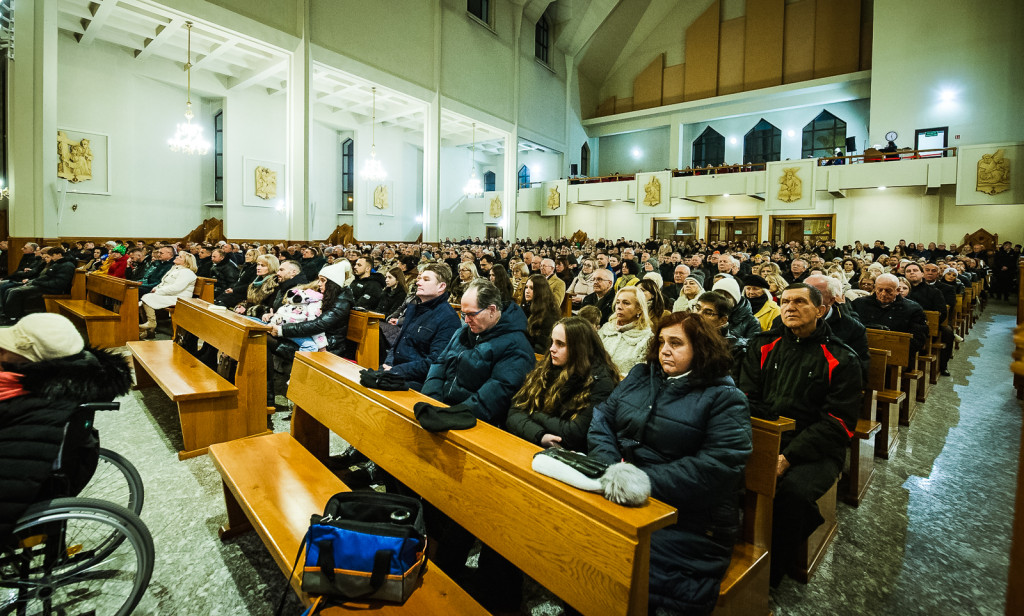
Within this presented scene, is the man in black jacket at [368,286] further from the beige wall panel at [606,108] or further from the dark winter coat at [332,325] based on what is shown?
the beige wall panel at [606,108]

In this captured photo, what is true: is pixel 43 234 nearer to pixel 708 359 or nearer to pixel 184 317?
pixel 184 317

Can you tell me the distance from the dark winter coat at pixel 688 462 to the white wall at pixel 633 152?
22.7 metres

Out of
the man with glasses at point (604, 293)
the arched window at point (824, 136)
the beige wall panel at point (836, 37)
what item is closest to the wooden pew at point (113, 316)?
the man with glasses at point (604, 293)

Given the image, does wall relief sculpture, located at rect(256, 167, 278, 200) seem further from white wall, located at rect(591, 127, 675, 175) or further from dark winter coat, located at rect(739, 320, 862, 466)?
dark winter coat, located at rect(739, 320, 862, 466)

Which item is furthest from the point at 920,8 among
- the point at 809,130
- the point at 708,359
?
the point at 708,359

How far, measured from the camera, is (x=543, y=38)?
21.9m

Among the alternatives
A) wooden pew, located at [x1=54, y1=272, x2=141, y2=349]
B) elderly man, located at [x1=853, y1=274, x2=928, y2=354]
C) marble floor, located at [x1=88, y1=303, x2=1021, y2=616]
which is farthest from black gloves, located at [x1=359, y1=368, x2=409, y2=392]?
wooden pew, located at [x1=54, y1=272, x2=141, y2=349]

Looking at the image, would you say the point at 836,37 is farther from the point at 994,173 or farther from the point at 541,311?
the point at 541,311

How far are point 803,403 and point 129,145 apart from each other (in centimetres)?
1737

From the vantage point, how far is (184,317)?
4746 millimetres

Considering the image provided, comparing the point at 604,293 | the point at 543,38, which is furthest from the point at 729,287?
the point at 543,38

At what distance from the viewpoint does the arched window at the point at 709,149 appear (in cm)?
2255

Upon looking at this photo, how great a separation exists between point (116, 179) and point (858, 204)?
71.9 feet

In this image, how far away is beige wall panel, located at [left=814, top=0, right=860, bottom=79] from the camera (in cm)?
1869
